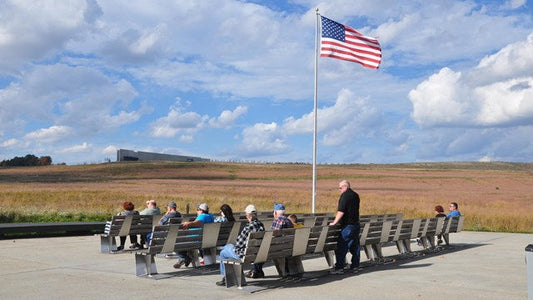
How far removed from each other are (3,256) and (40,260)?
3.26ft

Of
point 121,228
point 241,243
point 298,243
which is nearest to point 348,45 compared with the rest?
point 121,228

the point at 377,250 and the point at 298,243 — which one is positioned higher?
the point at 298,243

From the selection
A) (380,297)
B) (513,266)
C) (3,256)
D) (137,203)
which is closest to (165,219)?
(3,256)

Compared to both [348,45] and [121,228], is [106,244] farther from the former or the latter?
[348,45]

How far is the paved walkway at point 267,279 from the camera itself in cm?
915

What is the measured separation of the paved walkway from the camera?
30.0ft

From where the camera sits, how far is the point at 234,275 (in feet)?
31.9

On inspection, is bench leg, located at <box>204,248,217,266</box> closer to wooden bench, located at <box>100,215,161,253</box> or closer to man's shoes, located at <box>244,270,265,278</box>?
man's shoes, located at <box>244,270,265,278</box>

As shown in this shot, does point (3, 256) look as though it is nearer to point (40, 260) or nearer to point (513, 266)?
point (40, 260)

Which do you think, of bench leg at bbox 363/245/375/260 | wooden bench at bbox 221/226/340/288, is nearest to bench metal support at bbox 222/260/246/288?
wooden bench at bbox 221/226/340/288

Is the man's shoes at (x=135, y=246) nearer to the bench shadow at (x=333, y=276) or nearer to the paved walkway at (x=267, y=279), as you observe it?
the paved walkway at (x=267, y=279)

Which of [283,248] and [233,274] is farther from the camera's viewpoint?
[283,248]

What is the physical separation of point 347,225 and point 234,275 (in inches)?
103

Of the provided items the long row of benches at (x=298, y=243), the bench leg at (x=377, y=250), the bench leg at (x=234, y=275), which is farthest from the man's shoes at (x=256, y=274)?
the bench leg at (x=377, y=250)
